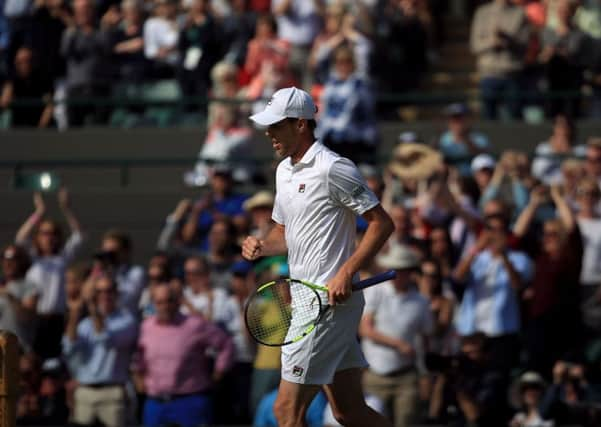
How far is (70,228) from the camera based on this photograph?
1595 cm

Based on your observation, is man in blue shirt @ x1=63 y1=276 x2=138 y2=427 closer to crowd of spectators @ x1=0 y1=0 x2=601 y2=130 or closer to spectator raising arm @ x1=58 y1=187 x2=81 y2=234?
spectator raising arm @ x1=58 y1=187 x2=81 y2=234

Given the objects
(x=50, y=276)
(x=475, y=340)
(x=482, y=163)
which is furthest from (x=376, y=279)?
(x=482, y=163)

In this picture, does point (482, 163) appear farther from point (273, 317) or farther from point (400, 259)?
point (273, 317)

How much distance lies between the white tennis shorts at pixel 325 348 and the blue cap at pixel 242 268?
5232 millimetres

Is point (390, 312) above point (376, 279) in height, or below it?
below

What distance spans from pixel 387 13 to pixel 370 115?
2693mm

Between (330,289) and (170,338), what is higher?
(330,289)

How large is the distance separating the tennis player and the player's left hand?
0.08 m

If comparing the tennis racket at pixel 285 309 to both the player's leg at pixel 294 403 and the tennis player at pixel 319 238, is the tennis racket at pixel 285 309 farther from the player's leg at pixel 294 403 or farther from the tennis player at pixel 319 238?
the player's leg at pixel 294 403

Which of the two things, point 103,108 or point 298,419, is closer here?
point 298,419

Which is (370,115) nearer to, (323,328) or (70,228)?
(70,228)

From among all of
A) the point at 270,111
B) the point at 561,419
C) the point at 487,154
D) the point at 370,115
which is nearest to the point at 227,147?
the point at 370,115

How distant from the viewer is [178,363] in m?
13.2

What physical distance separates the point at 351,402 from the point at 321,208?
1.05 meters
